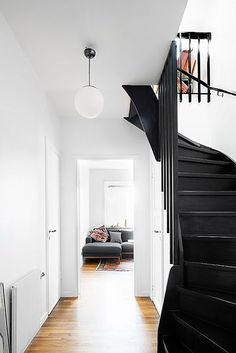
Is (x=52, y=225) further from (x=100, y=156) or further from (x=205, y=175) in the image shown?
(x=205, y=175)

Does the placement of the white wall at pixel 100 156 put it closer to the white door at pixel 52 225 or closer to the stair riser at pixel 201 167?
the white door at pixel 52 225

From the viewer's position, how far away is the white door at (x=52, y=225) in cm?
386

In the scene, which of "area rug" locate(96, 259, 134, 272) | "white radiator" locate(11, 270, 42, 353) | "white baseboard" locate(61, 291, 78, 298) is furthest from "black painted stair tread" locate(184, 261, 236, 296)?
"area rug" locate(96, 259, 134, 272)

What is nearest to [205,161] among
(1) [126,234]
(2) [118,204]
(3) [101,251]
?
(3) [101,251]

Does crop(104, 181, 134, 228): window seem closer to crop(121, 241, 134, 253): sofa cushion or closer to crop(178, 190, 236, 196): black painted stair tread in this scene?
crop(121, 241, 134, 253): sofa cushion

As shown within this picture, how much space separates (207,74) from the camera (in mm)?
4051

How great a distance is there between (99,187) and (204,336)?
7.06m

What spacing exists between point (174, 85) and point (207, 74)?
1.64 metres

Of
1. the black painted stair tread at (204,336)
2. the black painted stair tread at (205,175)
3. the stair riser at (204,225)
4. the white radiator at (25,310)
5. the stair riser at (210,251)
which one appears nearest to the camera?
the black painted stair tread at (204,336)

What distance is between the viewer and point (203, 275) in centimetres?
217

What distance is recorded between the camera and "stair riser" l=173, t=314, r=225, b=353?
74.5 inches

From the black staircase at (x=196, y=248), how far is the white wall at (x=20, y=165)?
4.10ft

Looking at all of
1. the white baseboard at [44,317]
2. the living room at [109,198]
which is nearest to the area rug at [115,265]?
the living room at [109,198]

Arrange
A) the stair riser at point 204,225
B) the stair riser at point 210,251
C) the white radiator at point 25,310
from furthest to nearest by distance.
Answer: the stair riser at point 204,225 → the white radiator at point 25,310 → the stair riser at point 210,251
